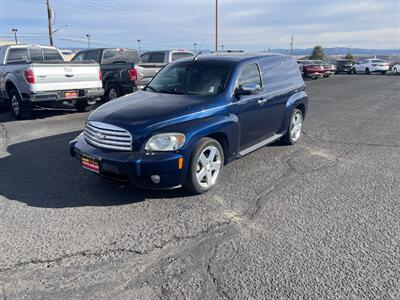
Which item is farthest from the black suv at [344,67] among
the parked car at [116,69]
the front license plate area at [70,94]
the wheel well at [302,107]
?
the front license plate area at [70,94]

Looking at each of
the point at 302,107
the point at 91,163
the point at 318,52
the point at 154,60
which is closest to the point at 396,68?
the point at 154,60

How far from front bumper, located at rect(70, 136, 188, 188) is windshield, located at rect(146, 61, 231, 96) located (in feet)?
4.28

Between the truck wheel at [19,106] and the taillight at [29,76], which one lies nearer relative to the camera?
the taillight at [29,76]

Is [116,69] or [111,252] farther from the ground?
[116,69]

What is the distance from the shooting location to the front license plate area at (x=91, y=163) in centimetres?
410

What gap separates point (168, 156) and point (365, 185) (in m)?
2.77

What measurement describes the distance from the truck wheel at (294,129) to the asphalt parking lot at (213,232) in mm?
753

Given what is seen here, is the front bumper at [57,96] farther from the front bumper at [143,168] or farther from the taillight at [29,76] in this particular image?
the front bumper at [143,168]

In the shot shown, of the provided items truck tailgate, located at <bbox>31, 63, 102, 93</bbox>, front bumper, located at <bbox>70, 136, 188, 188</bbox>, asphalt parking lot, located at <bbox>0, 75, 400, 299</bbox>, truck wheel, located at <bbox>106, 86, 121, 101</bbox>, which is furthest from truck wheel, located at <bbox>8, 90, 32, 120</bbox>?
front bumper, located at <bbox>70, 136, 188, 188</bbox>

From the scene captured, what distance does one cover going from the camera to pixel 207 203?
416 centimetres

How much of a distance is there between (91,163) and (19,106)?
20.1 ft

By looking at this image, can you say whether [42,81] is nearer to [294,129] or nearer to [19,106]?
[19,106]

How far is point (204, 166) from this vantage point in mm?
4340

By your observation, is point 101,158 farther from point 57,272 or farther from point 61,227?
point 57,272
